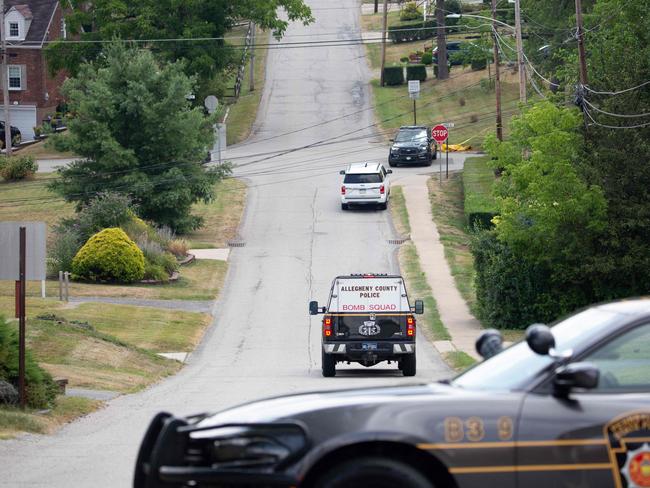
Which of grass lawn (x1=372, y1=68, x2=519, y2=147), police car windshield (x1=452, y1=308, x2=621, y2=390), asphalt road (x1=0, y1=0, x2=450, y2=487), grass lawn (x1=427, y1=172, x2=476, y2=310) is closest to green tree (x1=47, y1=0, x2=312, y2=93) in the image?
asphalt road (x1=0, y1=0, x2=450, y2=487)

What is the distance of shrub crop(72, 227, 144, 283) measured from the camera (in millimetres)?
41688

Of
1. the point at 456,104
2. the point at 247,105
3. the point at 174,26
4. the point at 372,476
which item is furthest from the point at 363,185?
the point at 372,476

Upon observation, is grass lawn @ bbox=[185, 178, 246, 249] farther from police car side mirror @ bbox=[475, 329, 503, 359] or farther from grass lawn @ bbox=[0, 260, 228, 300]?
police car side mirror @ bbox=[475, 329, 503, 359]

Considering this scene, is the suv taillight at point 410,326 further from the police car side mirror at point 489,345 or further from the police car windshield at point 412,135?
the police car windshield at point 412,135

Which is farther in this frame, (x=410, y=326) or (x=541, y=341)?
(x=410, y=326)

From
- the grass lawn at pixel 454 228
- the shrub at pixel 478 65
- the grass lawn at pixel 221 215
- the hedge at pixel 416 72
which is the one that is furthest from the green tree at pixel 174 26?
the grass lawn at pixel 454 228

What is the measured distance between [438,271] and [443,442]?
1476 inches

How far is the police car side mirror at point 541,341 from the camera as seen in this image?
244 inches

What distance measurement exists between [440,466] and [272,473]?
92 centimetres

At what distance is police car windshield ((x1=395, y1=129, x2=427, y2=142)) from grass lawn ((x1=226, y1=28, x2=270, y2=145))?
12.5 metres

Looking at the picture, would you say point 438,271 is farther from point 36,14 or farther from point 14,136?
point 36,14

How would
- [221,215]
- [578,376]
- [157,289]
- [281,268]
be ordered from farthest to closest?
1. [221,215]
2. [281,268]
3. [157,289]
4. [578,376]

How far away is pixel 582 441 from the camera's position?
20.2 feet

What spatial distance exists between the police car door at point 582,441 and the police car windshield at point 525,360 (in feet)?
0.78
